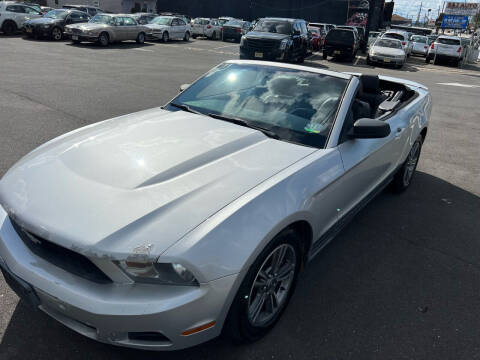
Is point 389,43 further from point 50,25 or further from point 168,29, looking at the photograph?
point 50,25

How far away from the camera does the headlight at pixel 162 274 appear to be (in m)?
1.96

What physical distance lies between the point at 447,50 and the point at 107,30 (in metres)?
19.1

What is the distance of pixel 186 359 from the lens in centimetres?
235

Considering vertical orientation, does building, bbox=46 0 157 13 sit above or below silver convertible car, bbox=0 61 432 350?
above

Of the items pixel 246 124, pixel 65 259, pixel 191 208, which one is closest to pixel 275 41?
pixel 246 124

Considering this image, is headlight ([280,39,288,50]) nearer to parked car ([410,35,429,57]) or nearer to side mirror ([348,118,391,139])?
side mirror ([348,118,391,139])

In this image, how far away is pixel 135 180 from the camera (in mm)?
2373

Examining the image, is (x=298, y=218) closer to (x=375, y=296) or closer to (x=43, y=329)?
(x=375, y=296)

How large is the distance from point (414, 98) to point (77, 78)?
8.98 metres

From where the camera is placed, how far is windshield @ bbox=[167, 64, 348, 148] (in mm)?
3159

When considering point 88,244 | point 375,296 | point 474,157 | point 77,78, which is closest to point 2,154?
point 88,244

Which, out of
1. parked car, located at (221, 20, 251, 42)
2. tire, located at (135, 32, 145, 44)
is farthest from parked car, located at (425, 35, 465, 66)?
tire, located at (135, 32, 145, 44)

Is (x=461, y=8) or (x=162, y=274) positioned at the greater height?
(x=461, y=8)

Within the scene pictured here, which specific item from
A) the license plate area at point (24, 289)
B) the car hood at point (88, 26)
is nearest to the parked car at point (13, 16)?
the car hood at point (88, 26)
